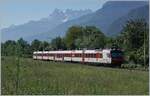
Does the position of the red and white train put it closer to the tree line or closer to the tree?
the tree line

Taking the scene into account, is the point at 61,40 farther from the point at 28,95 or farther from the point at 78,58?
the point at 28,95

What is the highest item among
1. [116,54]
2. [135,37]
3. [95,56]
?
[135,37]

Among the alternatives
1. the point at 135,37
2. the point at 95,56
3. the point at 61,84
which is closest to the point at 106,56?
the point at 95,56

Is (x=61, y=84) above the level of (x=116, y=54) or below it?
below

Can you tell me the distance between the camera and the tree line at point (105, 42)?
824 inches

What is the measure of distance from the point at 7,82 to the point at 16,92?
3064mm

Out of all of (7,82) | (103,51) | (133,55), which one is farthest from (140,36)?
(7,82)

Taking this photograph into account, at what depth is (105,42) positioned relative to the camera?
4424 inches

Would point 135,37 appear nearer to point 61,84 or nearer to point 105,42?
point 105,42

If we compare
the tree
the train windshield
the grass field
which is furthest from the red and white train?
the grass field

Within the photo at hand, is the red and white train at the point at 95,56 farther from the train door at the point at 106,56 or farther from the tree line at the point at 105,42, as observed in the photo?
the tree line at the point at 105,42

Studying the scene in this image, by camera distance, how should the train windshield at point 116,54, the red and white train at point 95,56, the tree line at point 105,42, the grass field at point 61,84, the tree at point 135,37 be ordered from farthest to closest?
the tree at point 135,37, the train windshield at point 116,54, the red and white train at point 95,56, the tree line at point 105,42, the grass field at point 61,84

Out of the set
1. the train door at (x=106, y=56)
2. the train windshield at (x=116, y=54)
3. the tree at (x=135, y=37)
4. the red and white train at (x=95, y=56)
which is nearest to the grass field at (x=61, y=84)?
the train door at (x=106, y=56)

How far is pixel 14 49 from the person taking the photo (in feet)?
55.5
